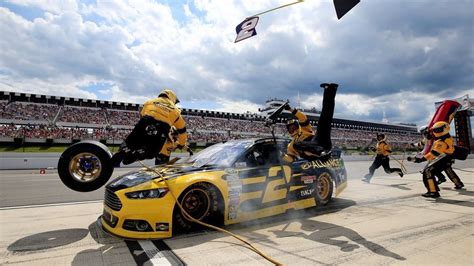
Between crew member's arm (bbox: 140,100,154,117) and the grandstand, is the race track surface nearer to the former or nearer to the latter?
crew member's arm (bbox: 140,100,154,117)

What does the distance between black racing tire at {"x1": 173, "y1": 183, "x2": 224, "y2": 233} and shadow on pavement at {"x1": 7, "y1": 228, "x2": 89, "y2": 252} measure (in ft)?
4.33

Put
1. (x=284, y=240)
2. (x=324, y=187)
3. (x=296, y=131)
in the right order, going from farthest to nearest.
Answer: (x=296, y=131)
(x=324, y=187)
(x=284, y=240)

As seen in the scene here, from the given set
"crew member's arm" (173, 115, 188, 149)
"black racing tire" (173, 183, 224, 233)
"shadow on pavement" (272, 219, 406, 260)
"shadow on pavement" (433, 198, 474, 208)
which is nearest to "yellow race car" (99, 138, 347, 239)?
"black racing tire" (173, 183, 224, 233)

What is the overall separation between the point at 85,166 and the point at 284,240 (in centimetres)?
300

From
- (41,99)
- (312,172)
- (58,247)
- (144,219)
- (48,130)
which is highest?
(41,99)

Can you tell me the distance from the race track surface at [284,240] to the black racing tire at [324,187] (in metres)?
0.19

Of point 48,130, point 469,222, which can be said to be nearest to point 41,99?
point 48,130

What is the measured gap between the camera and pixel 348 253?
312 centimetres

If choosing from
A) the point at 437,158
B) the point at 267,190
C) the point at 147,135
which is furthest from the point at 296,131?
the point at 437,158

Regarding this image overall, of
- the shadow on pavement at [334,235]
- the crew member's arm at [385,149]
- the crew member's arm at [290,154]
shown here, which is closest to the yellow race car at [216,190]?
the crew member's arm at [290,154]

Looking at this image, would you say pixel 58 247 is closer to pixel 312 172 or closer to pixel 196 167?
pixel 196 167

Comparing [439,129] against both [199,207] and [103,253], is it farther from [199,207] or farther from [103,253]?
[103,253]

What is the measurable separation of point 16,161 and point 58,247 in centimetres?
1958

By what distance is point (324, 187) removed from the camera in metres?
5.64
